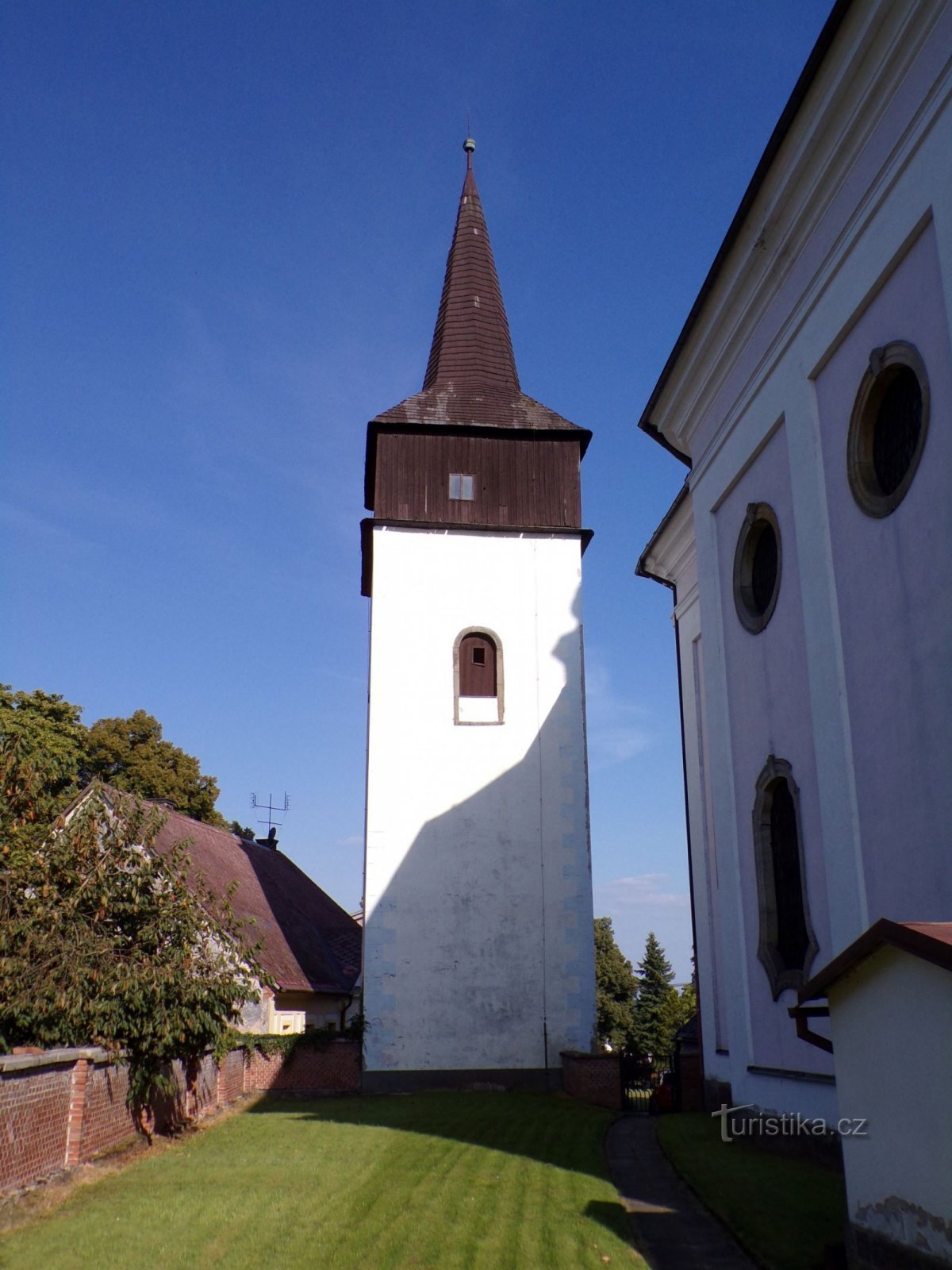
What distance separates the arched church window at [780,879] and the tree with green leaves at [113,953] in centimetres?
654

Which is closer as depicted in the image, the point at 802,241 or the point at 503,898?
the point at 802,241

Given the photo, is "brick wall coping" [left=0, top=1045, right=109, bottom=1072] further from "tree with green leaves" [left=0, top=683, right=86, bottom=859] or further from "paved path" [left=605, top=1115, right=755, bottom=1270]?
"paved path" [left=605, top=1115, right=755, bottom=1270]

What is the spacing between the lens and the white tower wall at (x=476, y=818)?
837 inches

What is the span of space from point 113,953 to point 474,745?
11.7 metres

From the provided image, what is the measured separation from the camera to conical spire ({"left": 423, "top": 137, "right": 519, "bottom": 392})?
28.2 meters

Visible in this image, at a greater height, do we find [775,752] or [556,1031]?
Answer: [775,752]

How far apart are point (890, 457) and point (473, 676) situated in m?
15.3

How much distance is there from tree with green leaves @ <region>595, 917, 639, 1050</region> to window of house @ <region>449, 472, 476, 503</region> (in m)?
33.4

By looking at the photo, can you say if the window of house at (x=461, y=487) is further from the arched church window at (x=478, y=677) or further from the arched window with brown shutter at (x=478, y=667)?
the arched window with brown shutter at (x=478, y=667)

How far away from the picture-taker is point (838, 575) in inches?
390

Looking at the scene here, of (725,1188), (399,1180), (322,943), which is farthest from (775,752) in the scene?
(322,943)

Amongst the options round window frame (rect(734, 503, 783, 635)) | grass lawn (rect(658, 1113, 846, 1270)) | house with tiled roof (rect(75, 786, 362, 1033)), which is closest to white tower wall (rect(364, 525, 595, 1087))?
house with tiled roof (rect(75, 786, 362, 1033))

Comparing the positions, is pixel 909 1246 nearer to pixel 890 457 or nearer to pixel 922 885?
pixel 922 885

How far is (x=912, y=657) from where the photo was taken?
27.7 feet
